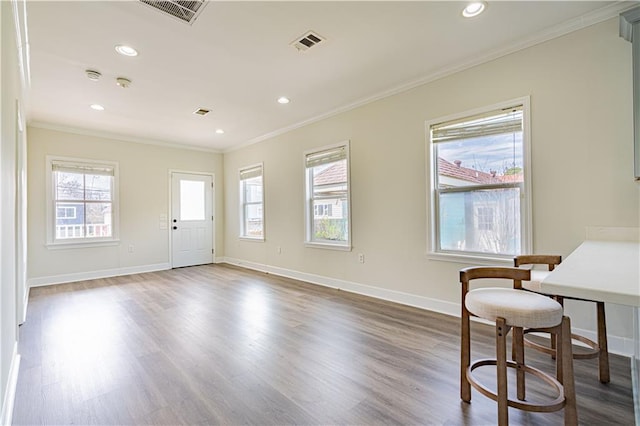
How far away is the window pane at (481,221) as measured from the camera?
285 centimetres

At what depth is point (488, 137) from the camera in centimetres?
300

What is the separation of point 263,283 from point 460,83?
384cm

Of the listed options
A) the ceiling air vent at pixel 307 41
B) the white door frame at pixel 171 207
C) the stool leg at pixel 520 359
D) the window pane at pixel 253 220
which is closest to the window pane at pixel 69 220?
the white door frame at pixel 171 207

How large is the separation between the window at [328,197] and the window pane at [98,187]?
12.3ft

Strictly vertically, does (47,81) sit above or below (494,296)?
above

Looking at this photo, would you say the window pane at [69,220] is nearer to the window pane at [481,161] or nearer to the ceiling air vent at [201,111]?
the ceiling air vent at [201,111]

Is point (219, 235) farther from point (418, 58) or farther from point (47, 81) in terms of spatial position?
point (418, 58)

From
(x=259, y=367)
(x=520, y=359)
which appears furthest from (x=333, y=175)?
(x=520, y=359)

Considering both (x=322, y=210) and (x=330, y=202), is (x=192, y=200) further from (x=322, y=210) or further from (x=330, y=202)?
(x=330, y=202)

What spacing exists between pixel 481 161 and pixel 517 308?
2095 mm

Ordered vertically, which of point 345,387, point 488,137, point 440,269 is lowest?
point 345,387

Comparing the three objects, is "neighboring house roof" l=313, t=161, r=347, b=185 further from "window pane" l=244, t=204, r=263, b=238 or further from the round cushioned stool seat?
the round cushioned stool seat

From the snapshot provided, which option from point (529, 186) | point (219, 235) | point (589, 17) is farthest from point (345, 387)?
point (219, 235)

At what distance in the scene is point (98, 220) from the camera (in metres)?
5.44
